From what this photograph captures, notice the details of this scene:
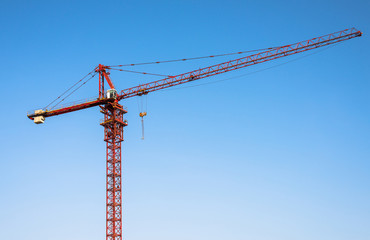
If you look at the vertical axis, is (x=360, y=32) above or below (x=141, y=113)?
above

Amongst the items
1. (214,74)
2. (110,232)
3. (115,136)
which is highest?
(214,74)

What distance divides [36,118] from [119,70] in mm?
19226

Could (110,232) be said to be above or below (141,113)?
below

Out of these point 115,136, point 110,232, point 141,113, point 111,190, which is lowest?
point 110,232

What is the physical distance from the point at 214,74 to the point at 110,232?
36.0 meters

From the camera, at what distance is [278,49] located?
91562 millimetres

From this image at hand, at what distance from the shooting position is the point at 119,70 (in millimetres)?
95750

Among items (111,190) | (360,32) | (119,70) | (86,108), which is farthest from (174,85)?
(360,32)

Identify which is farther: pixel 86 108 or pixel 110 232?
pixel 86 108

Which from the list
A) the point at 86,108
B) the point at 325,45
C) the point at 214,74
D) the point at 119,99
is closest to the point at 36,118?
the point at 86,108

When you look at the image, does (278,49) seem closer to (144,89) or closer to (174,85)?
(174,85)

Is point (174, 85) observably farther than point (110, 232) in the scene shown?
Yes

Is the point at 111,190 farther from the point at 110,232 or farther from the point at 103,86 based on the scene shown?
the point at 103,86

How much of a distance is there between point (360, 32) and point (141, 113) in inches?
1776
